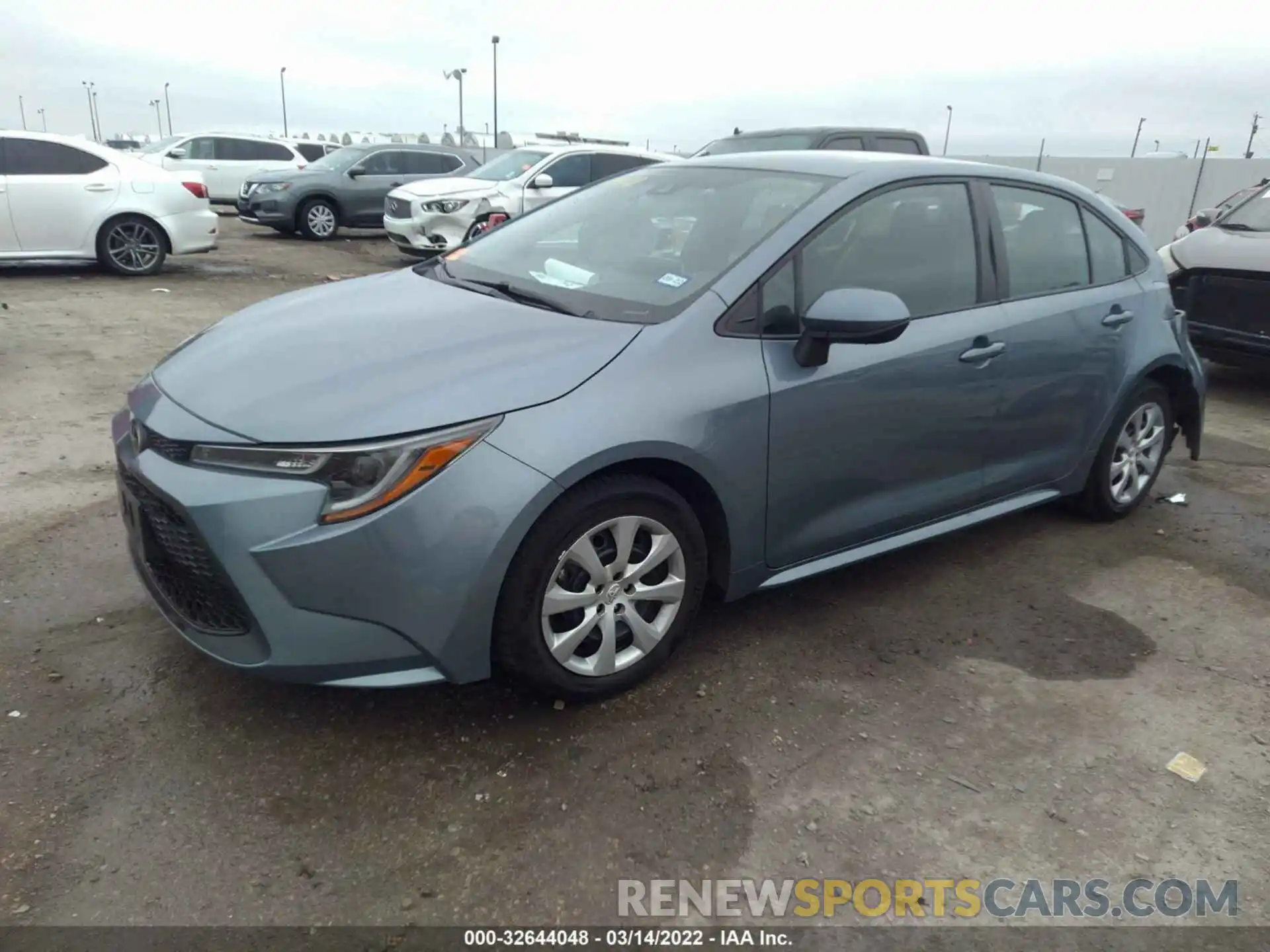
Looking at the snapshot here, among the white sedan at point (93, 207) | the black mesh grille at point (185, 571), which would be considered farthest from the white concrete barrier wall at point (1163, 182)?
the black mesh grille at point (185, 571)

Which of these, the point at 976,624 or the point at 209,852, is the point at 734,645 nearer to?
the point at 976,624

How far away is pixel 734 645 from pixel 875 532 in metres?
0.66

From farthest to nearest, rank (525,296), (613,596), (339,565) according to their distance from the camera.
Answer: (525,296) < (613,596) < (339,565)

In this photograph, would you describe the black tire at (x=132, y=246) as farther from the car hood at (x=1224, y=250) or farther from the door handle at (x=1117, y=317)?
the car hood at (x=1224, y=250)

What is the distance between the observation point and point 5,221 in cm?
966

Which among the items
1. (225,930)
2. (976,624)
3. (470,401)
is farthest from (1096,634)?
(225,930)

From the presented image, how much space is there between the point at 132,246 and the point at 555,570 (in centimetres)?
997

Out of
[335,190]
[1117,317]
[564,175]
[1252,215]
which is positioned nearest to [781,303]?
[1117,317]

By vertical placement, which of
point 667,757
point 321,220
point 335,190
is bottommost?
point 667,757

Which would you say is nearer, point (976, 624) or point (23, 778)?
point (23, 778)

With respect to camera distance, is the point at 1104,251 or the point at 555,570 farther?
the point at 1104,251

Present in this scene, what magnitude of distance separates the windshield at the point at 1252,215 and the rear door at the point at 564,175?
7.74 metres

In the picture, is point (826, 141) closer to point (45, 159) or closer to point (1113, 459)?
point (1113, 459)

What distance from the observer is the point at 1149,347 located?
4293 millimetres
